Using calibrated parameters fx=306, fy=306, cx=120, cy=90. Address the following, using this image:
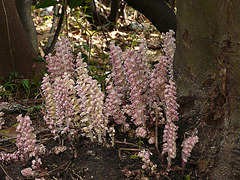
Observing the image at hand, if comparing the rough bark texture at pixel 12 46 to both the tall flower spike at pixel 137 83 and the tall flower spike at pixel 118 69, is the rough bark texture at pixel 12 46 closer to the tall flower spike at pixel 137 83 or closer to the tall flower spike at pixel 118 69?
the tall flower spike at pixel 118 69

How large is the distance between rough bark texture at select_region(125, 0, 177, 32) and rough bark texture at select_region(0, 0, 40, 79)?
46.4 inches

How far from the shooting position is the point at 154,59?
4141 millimetres

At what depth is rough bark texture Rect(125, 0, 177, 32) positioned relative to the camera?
3244mm

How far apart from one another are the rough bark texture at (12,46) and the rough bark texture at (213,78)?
1614 millimetres

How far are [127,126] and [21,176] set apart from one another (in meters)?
0.68

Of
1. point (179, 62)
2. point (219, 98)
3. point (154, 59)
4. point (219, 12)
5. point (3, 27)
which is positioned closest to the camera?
point (219, 12)

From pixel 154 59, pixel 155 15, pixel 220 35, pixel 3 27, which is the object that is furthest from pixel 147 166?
pixel 154 59

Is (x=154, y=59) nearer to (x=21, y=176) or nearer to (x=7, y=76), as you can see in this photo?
(x=7, y=76)

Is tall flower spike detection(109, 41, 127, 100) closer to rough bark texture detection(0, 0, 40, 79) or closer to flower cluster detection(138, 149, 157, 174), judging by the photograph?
flower cluster detection(138, 149, 157, 174)

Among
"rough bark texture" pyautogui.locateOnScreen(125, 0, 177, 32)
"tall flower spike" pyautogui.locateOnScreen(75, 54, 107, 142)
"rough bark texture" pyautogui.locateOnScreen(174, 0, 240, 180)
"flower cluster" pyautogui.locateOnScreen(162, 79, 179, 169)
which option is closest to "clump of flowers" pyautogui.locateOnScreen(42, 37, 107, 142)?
"tall flower spike" pyautogui.locateOnScreen(75, 54, 107, 142)

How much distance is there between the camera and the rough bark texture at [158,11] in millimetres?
3244

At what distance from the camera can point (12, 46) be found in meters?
2.78

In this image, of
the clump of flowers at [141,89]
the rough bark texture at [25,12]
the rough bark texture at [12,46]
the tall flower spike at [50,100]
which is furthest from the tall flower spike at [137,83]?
the rough bark texture at [25,12]

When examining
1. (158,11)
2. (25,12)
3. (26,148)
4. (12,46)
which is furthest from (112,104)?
(25,12)
